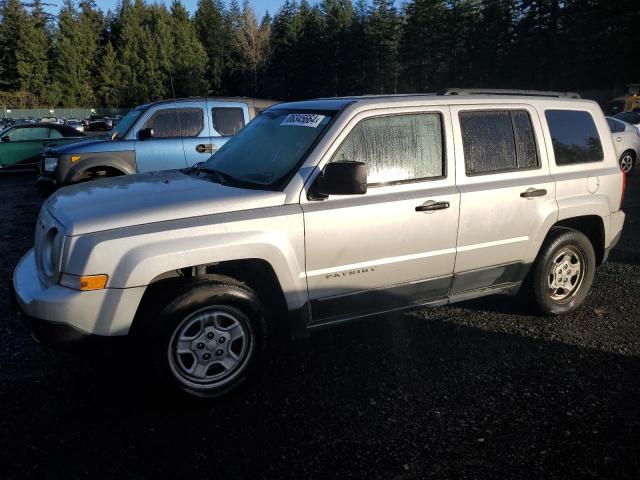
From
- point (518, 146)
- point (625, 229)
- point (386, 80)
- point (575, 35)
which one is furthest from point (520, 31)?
point (518, 146)

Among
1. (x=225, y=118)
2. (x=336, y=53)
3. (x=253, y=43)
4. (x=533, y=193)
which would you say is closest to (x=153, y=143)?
(x=225, y=118)

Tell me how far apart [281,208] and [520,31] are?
2013 inches

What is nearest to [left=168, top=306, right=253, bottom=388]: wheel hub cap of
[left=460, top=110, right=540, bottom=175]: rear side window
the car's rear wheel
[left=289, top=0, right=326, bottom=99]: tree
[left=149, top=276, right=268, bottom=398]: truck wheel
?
[left=149, top=276, right=268, bottom=398]: truck wheel

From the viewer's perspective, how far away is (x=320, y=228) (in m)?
3.27

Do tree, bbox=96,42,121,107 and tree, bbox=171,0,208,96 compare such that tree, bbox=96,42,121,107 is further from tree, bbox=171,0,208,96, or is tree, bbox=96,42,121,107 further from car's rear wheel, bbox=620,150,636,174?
car's rear wheel, bbox=620,150,636,174

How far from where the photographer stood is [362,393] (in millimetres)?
3277


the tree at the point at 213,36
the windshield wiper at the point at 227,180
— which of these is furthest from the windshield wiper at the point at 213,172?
the tree at the point at 213,36

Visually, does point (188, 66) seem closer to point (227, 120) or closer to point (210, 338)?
point (227, 120)

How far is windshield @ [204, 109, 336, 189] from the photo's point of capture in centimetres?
348

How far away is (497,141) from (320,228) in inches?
67.8

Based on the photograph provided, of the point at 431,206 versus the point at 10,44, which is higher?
the point at 10,44

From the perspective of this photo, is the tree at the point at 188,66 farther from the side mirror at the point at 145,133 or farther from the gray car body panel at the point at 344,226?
the gray car body panel at the point at 344,226

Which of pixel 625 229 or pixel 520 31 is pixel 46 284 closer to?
pixel 625 229

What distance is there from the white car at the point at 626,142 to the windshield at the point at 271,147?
11084 mm
